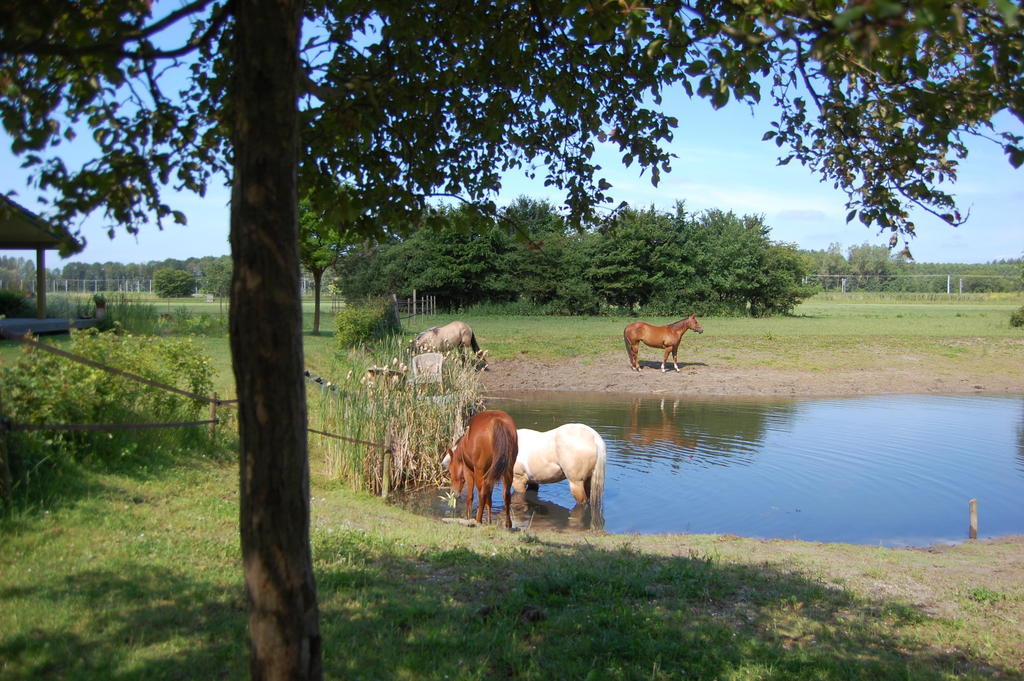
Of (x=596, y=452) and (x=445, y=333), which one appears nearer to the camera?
(x=596, y=452)

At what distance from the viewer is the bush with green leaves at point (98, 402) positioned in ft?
24.1

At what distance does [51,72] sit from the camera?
13.8 feet

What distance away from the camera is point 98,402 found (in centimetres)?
866

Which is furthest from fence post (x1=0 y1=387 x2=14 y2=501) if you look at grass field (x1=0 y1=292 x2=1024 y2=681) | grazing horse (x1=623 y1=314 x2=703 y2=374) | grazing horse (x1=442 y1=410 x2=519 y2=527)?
grazing horse (x1=623 y1=314 x2=703 y2=374)

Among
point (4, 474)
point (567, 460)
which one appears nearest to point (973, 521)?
point (567, 460)

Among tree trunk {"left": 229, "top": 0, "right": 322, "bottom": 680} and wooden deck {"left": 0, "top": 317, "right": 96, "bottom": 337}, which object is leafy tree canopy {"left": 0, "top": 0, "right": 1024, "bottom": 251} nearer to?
tree trunk {"left": 229, "top": 0, "right": 322, "bottom": 680}

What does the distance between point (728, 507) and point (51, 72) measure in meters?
10.3

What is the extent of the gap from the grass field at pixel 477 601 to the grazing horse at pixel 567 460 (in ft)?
9.94

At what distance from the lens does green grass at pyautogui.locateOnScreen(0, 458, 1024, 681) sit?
446cm

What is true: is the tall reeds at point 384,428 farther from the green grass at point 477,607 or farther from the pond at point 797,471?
the green grass at point 477,607

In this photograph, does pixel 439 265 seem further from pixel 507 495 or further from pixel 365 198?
pixel 365 198

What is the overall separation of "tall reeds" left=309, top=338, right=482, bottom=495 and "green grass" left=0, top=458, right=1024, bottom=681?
414 centimetres

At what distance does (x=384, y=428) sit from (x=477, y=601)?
717cm

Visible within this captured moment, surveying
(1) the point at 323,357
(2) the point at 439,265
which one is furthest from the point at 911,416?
(2) the point at 439,265
